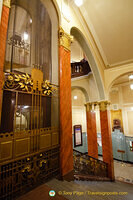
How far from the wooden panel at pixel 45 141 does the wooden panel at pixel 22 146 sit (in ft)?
0.95

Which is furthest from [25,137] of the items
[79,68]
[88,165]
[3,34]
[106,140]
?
[79,68]

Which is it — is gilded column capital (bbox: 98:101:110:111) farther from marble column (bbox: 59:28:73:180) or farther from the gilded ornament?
the gilded ornament

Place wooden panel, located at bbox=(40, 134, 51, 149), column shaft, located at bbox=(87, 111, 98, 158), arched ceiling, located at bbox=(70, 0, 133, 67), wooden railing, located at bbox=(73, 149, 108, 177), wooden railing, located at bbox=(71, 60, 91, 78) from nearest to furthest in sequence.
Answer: wooden panel, located at bbox=(40, 134, 51, 149)
arched ceiling, located at bbox=(70, 0, 133, 67)
wooden railing, located at bbox=(73, 149, 108, 177)
column shaft, located at bbox=(87, 111, 98, 158)
wooden railing, located at bbox=(71, 60, 91, 78)

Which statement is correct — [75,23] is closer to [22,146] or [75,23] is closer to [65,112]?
[65,112]

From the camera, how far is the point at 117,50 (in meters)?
5.46

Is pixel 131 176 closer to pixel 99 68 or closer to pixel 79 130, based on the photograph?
pixel 79 130

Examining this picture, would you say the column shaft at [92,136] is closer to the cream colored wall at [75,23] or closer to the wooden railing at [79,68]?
the wooden railing at [79,68]

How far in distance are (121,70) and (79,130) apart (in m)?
6.60

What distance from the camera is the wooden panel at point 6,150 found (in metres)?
1.64

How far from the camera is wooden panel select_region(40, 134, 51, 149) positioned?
221 cm

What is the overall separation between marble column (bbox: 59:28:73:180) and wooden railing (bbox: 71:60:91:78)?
4.29m

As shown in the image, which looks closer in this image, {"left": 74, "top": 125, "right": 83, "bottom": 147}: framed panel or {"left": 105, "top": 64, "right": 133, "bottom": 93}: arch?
{"left": 105, "top": 64, "right": 133, "bottom": 93}: arch

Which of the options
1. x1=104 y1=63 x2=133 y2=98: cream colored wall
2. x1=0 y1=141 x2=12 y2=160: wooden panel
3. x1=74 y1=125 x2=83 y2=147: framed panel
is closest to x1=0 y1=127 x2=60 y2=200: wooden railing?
x1=0 y1=141 x2=12 y2=160: wooden panel

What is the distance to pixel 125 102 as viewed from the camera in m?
9.86
